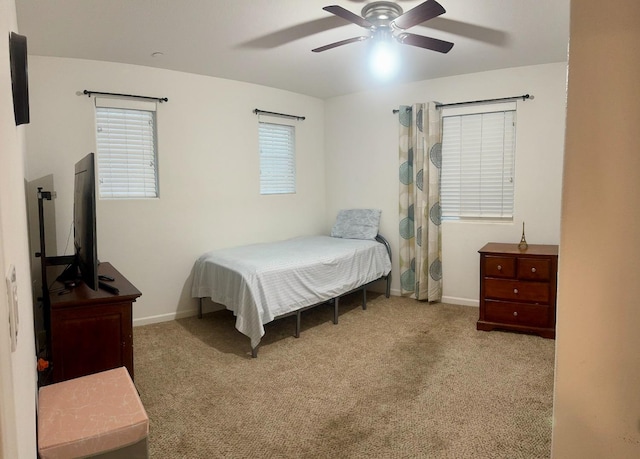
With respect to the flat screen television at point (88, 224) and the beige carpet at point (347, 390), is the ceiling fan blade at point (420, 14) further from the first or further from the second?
the beige carpet at point (347, 390)

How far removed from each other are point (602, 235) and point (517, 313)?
317cm

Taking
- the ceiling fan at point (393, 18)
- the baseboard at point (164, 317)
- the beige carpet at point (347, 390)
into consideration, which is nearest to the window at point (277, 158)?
the baseboard at point (164, 317)

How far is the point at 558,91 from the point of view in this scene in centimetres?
381

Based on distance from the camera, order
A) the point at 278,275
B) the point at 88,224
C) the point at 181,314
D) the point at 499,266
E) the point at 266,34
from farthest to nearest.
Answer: the point at 181,314 < the point at 499,266 < the point at 278,275 < the point at 266,34 < the point at 88,224

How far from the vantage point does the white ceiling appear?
256 cm

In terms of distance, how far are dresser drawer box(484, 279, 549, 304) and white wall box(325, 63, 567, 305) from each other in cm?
70

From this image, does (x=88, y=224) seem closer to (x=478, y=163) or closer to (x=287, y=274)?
(x=287, y=274)

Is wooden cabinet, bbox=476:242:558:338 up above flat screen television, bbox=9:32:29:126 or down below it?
below

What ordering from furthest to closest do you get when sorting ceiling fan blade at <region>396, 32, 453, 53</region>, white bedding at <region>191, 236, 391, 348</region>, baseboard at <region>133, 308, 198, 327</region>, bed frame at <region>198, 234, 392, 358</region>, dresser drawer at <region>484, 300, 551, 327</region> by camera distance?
baseboard at <region>133, 308, 198, 327</region>
dresser drawer at <region>484, 300, 551, 327</region>
bed frame at <region>198, 234, 392, 358</region>
white bedding at <region>191, 236, 391, 348</region>
ceiling fan blade at <region>396, 32, 453, 53</region>

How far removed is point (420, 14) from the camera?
7.81 ft

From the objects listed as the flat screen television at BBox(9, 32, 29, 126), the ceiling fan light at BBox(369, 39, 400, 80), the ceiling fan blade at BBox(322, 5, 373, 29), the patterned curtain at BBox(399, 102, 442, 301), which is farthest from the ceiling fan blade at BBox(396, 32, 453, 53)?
the flat screen television at BBox(9, 32, 29, 126)

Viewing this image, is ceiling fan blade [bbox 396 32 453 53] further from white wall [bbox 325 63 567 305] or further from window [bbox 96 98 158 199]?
window [bbox 96 98 158 199]

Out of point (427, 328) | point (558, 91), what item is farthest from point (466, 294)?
point (558, 91)

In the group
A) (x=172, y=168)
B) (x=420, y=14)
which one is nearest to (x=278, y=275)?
(x=172, y=168)
